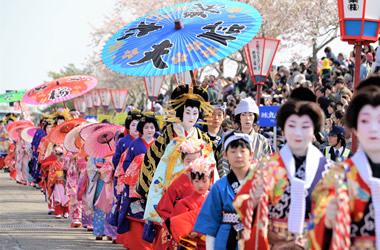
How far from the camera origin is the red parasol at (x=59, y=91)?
14.2 meters

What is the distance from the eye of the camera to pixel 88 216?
40.3ft

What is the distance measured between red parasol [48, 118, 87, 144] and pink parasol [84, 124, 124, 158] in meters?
2.48

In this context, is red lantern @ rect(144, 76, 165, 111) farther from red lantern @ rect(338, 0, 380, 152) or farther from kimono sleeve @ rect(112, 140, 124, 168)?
red lantern @ rect(338, 0, 380, 152)

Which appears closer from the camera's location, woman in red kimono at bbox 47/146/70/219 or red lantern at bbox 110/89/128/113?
woman in red kimono at bbox 47/146/70/219

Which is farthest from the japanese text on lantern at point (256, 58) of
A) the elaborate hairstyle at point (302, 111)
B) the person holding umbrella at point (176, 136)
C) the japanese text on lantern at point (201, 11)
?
the elaborate hairstyle at point (302, 111)

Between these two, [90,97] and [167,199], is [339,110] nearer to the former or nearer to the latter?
[167,199]

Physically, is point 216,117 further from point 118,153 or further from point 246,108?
point 118,153

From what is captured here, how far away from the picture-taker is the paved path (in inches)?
402

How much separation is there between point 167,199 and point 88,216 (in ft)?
19.0

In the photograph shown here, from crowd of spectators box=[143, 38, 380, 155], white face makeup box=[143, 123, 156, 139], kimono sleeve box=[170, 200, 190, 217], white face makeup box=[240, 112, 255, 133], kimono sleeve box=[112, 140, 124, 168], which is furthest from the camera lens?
crowd of spectators box=[143, 38, 380, 155]

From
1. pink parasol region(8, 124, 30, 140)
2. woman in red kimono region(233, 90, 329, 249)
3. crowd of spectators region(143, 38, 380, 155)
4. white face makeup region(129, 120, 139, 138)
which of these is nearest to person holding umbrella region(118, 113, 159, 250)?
white face makeup region(129, 120, 139, 138)

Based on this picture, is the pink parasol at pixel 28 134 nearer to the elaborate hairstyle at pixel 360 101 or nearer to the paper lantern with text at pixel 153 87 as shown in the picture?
the paper lantern with text at pixel 153 87

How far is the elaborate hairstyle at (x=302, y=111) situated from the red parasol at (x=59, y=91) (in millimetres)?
10014

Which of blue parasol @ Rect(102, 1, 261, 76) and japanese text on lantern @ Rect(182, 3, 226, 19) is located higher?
japanese text on lantern @ Rect(182, 3, 226, 19)
